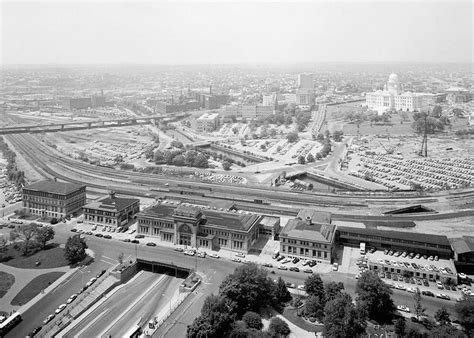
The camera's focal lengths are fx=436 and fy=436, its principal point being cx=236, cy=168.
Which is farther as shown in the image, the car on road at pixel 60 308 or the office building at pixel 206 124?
the office building at pixel 206 124

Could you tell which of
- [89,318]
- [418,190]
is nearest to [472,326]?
[89,318]

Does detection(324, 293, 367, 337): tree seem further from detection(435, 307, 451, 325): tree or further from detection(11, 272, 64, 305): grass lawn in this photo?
detection(11, 272, 64, 305): grass lawn

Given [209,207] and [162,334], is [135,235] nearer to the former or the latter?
[209,207]

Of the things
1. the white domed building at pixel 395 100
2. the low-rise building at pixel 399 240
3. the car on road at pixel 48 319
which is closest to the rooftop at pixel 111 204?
the car on road at pixel 48 319

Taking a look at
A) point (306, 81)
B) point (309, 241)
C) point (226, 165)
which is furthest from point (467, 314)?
point (306, 81)

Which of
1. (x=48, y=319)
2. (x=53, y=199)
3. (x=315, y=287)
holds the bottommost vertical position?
(x=48, y=319)

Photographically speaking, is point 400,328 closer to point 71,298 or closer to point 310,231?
point 310,231

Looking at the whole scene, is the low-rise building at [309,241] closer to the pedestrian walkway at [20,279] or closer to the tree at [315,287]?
the tree at [315,287]
